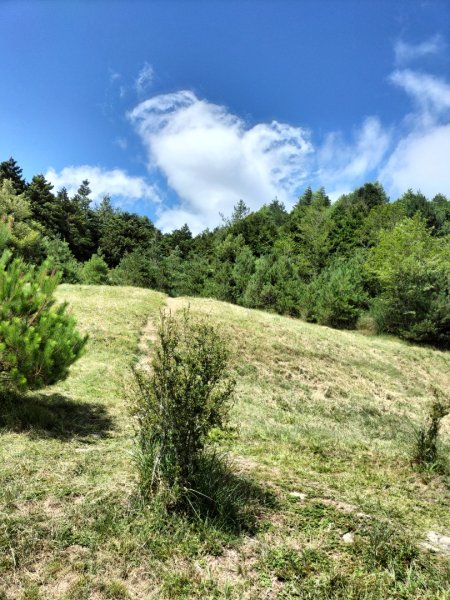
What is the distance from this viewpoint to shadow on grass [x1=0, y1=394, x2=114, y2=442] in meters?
5.94

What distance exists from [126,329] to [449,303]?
23212mm

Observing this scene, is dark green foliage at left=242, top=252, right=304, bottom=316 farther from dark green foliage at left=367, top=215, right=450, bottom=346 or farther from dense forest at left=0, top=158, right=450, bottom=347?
dark green foliage at left=367, top=215, right=450, bottom=346

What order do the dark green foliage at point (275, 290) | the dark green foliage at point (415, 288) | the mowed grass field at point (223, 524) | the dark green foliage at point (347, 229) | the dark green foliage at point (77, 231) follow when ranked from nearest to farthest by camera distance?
1. the mowed grass field at point (223, 524)
2. the dark green foliage at point (415, 288)
3. the dark green foliage at point (275, 290)
4. the dark green foliage at point (347, 229)
5. the dark green foliage at point (77, 231)

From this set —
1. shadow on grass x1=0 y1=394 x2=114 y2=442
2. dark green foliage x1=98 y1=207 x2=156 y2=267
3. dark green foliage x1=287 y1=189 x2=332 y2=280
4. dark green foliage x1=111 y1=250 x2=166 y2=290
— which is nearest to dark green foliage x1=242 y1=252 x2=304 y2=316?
dark green foliage x1=287 y1=189 x2=332 y2=280

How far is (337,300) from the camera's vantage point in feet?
97.8

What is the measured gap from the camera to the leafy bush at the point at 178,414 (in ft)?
12.6

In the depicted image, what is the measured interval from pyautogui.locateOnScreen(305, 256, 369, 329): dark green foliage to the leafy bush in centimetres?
2718

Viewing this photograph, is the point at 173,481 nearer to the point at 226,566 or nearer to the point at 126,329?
the point at 226,566

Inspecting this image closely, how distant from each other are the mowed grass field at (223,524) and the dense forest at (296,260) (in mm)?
4647

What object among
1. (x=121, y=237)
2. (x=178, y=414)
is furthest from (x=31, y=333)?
(x=121, y=237)

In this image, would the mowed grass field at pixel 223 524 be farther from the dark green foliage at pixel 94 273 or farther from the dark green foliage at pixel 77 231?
the dark green foliage at pixel 77 231

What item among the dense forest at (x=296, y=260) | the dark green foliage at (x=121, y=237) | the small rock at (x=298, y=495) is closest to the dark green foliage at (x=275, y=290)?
the dense forest at (x=296, y=260)

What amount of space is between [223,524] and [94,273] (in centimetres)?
3452

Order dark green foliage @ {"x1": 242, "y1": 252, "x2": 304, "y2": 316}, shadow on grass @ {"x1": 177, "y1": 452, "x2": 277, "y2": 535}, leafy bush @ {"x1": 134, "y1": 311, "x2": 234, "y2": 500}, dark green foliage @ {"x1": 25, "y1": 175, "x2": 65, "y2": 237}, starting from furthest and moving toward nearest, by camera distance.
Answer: dark green foliage @ {"x1": 25, "y1": 175, "x2": 65, "y2": 237} < dark green foliage @ {"x1": 242, "y1": 252, "x2": 304, "y2": 316} < leafy bush @ {"x1": 134, "y1": 311, "x2": 234, "y2": 500} < shadow on grass @ {"x1": 177, "y1": 452, "x2": 277, "y2": 535}
